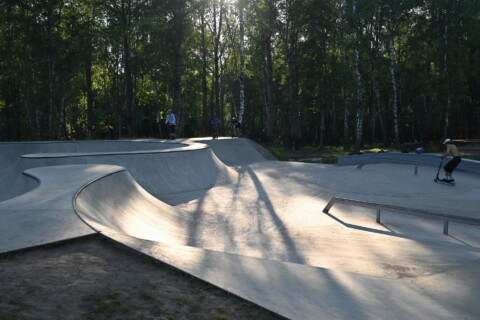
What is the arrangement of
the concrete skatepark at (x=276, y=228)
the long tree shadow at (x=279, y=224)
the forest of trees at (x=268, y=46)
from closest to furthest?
the concrete skatepark at (x=276, y=228)
the long tree shadow at (x=279, y=224)
the forest of trees at (x=268, y=46)

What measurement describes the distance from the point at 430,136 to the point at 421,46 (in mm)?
8525

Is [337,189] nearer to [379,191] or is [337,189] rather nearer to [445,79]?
[379,191]

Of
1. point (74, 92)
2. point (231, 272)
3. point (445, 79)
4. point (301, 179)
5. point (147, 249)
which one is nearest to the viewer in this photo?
point (231, 272)

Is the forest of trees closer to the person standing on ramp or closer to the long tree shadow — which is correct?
the person standing on ramp

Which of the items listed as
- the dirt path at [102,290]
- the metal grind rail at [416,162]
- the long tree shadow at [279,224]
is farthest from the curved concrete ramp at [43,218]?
the metal grind rail at [416,162]

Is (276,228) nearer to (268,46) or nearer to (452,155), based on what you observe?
(452,155)

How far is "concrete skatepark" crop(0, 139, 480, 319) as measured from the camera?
169 inches

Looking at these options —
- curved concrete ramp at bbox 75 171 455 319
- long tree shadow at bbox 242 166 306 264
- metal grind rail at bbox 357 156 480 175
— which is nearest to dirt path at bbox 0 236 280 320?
curved concrete ramp at bbox 75 171 455 319

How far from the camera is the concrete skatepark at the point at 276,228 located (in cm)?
430

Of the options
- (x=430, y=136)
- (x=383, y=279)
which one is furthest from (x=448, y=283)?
(x=430, y=136)

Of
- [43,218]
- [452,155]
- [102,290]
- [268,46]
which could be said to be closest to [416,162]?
[452,155]

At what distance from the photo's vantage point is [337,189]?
1409 cm

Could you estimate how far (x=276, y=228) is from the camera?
884 cm

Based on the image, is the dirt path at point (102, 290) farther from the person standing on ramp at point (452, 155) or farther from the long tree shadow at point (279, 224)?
the person standing on ramp at point (452, 155)
